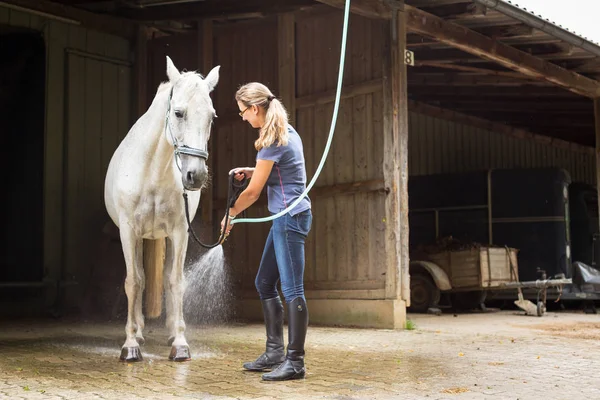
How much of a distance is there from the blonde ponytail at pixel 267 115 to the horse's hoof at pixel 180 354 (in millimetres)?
1782

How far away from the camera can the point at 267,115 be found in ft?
14.1

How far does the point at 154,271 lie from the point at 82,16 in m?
5.41

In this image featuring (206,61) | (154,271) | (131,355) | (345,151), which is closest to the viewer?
(131,355)

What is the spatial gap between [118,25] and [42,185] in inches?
106

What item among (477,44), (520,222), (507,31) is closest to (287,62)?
(477,44)

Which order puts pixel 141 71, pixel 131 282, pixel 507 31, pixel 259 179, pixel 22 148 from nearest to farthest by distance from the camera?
pixel 259 179, pixel 131 282, pixel 507 31, pixel 22 148, pixel 141 71

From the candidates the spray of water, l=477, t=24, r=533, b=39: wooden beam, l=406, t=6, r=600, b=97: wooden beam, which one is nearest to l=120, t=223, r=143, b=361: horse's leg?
the spray of water

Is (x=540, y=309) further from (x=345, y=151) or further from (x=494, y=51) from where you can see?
(x=345, y=151)

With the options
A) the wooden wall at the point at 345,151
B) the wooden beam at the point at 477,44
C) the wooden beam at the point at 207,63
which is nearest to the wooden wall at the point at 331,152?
the wooden wall at the point at 345,151

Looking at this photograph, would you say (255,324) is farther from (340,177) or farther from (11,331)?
(11,331)

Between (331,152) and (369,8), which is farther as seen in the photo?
(331,152)

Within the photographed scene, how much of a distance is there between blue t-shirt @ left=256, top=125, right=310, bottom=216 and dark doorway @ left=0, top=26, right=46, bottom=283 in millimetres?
6746

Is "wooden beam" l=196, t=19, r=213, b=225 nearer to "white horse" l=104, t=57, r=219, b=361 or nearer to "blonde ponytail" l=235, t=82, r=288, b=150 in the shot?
"white horse" l=104, t=57, r=219, b=361

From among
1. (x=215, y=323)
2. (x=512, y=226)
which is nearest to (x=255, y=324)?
(x=215, y=323)
